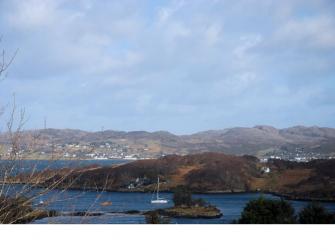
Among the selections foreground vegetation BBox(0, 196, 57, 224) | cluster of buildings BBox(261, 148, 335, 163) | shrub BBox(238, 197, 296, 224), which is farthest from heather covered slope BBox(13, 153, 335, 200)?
foreground vegetation BBox(0, 196, 57, 224)

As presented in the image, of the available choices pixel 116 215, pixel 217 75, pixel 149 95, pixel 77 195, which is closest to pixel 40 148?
pixel 77 195

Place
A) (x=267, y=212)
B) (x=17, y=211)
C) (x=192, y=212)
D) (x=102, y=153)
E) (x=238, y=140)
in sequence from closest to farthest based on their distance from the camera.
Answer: (x=17, y=211)
(x=267, y=212)
(x=102, y=153)
(x=192, y=212)
(x=238, y=140)

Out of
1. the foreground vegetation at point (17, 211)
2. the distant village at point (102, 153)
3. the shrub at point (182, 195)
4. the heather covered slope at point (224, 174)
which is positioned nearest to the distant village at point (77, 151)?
the distant village at point (102, 153)

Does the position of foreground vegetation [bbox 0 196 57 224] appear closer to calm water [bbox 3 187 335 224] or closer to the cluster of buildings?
calm water [bbox 3 187 335 224]

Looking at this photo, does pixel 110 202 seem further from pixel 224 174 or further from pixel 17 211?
pixel 224 174

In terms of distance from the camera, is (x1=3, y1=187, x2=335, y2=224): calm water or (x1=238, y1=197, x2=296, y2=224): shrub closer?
(x1=3, y1=187, x2=335, y2=224): calm water

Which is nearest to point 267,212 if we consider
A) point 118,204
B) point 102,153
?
point 118,204
